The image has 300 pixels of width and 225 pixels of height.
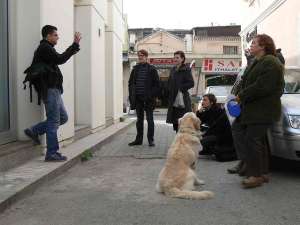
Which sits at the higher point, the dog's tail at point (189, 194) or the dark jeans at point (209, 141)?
the dark jeans at point (209, 141)

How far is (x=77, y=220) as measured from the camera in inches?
209

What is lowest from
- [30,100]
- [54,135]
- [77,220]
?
[77,220]

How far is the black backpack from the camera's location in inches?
302

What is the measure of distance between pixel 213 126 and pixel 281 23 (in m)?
9.06

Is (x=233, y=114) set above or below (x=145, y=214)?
above

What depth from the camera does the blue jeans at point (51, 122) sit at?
786 cm

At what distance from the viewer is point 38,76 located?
304 inches

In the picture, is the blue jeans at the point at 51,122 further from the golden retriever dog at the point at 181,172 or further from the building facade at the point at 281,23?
the building facade at the point at 281,23

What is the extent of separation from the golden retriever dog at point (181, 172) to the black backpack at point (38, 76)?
7.67ft

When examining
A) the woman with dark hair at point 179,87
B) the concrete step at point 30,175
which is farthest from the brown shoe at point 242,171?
the woman with dark hair at point 179,87

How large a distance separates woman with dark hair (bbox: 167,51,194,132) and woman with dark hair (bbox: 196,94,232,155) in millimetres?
686

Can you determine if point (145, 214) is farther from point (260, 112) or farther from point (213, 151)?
point (213, 151)

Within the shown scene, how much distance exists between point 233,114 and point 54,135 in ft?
8.99

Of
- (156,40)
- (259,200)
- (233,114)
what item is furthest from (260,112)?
(156,40)
